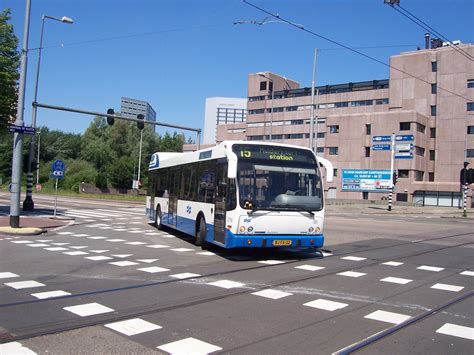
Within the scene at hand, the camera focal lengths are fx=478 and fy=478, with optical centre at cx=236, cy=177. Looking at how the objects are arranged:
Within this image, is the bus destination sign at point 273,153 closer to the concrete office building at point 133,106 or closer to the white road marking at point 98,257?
the white road marking at point 98,257

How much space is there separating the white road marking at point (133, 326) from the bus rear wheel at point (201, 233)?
23.1 feet

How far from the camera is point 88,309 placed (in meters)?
6.60

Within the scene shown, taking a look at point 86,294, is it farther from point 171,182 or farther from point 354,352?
point 171,182

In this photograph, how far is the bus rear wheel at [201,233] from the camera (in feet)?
43.3

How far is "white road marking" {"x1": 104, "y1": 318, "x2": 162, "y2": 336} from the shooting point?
5.66 meters

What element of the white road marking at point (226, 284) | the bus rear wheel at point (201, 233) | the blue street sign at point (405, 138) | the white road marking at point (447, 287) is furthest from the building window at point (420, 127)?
the white road marking at point (226, 284)

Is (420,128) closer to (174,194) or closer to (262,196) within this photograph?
(174,194)

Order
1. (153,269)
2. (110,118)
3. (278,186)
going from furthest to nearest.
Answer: (110,118) < (278,186) < (153,269)

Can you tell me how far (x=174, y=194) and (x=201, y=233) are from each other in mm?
3856

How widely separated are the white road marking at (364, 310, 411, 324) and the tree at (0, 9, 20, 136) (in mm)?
20158

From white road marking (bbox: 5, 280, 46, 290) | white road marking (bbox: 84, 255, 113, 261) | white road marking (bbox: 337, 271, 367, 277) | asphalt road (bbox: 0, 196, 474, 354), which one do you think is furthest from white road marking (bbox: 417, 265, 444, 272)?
white road marking (bbox: 5, 280, 46, 290)

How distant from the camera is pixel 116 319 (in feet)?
20.2

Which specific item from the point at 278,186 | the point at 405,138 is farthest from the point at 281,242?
the point at 405,138

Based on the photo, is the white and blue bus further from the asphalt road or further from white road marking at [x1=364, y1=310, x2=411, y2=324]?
white road marking at [x1=364, y1=310, x2=411, y2=324]
